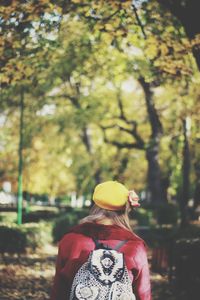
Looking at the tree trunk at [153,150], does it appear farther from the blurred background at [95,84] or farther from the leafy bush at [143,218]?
the leafy bush at [143,218]

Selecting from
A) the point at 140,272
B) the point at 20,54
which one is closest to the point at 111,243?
the point at 140,272

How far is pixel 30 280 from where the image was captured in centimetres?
1091

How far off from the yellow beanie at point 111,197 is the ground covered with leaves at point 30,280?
618 centimetres

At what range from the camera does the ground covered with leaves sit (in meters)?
9.36

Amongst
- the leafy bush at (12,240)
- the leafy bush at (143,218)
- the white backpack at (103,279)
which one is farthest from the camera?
the leafy bush at (143,218)

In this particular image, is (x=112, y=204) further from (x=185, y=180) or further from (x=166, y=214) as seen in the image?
(x=166, y=214)

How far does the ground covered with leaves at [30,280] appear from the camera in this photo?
9.36m

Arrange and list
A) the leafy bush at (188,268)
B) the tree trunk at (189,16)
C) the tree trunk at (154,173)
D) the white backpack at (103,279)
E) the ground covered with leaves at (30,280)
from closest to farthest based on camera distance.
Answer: the white backpack at (103,279)
the tree trunk at (189,16)
the leafy bush at (188,268)
the ground covered with leaves at (30,280)
the tree trunk at (154,173)

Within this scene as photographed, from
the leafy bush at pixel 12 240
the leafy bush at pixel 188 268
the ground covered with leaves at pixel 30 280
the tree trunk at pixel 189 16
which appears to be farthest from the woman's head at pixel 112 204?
the leafy bush at pixel 12 240

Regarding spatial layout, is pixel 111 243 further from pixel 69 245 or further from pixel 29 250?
pixel 29 250

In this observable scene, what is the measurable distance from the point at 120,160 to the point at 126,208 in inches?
1404

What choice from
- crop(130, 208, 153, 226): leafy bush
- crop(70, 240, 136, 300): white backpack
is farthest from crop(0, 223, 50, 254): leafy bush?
crop(130, 208, 153, 226): leafy bush

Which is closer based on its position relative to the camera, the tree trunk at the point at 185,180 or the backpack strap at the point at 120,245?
the backpack strap at the point at 120,245

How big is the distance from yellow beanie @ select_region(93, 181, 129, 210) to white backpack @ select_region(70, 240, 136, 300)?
11.6 inches
